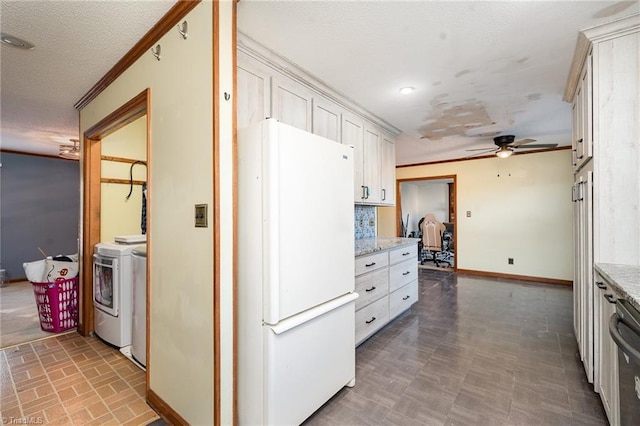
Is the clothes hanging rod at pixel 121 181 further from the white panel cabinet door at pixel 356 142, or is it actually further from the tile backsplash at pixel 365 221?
the tile backsplash at pixel 365 221

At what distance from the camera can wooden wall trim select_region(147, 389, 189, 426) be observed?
5.37ft

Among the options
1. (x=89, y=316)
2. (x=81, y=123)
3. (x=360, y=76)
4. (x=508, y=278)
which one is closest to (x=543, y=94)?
(x=360, y=76)

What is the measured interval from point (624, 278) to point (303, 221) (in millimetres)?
1638

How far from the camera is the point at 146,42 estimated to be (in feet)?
6.08

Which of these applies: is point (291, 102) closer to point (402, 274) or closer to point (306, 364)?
point (306, 364)

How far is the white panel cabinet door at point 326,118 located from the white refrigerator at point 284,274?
93cm

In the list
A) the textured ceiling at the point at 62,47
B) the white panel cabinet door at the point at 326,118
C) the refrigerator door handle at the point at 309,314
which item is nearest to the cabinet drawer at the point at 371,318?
the refrigerator door handle at the point at 309,314

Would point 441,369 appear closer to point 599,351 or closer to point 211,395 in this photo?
point 599,351

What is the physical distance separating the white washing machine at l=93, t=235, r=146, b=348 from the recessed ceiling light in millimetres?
1581

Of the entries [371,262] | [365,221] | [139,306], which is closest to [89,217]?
[139,306]

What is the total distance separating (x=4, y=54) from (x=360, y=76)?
264 cm

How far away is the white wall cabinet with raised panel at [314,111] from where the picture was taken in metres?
2.00

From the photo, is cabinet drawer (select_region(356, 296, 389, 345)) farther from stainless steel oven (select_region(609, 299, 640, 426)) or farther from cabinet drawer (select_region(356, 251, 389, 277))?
stainless steel oven (select_region(609, 299, 640, 426))

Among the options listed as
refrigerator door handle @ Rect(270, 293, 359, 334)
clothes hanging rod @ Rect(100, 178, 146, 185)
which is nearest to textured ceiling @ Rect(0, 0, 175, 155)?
clothes hanging rod @ Rect(100, 178, 146, 185)
